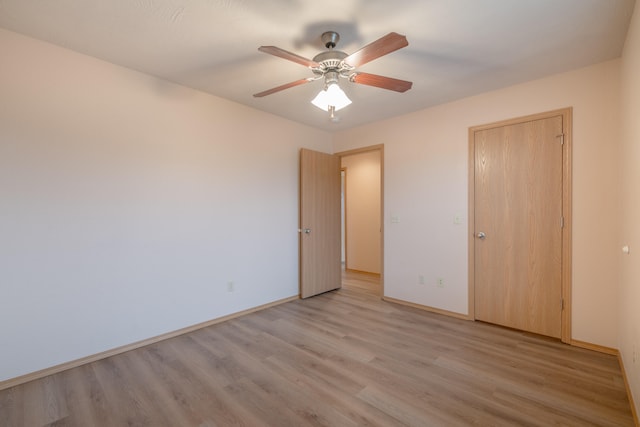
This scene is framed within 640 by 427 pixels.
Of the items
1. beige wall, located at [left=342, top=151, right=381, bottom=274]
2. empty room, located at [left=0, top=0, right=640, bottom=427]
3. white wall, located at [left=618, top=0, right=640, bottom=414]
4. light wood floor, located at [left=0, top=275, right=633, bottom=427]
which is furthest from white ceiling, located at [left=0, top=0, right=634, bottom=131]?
beige wall, located at [left=342, top=151, right=381, bottom=274]

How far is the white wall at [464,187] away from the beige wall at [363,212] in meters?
1.30

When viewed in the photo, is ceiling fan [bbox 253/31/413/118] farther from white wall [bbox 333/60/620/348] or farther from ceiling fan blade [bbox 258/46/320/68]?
white wall [bbox 333/60/620/348]

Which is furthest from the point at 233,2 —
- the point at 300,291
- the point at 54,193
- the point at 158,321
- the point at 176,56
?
the point at 300,291

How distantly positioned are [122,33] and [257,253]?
2.42 meters

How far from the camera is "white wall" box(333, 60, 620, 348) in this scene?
244 centimetres

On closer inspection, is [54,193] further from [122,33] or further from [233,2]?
[233,2]

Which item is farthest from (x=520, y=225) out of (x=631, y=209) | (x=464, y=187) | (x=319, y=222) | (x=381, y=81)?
(x=319, y=222)

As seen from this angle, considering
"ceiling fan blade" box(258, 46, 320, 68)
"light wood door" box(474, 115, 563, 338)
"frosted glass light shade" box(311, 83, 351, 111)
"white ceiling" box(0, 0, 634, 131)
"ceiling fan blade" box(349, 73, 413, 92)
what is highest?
"white ceiling" box(0, 0, 634, 131)

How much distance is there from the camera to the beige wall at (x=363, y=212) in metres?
5.53

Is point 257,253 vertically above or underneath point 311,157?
underneath

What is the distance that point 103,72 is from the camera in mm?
2416

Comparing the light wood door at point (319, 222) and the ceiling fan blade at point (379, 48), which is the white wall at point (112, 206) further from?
the ceiling fan blade at point (379, 48)

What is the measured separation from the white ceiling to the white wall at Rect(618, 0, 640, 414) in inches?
10.1

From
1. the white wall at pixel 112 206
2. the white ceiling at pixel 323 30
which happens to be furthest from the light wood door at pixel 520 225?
the white wall at pixel 112 206
